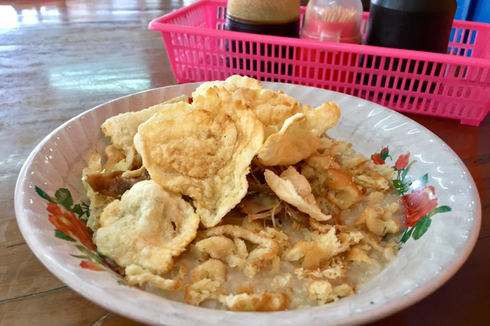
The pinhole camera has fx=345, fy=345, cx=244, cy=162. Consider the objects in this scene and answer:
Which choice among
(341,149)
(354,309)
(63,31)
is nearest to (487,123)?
(341,149)

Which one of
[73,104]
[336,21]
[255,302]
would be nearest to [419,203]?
[255,302]

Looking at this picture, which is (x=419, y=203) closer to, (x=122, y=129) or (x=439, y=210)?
(x=439, y=210)

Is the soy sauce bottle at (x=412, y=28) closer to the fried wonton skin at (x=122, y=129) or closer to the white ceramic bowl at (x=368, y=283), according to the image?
the white ceramic bowl at (x=368, y=283)

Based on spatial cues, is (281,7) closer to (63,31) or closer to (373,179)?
(373,179)

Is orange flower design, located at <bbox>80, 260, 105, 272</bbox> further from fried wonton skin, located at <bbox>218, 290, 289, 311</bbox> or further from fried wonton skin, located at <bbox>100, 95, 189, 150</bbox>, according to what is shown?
fried wonton skin, located at <bbox>100, 95, 189, 150</bbox>

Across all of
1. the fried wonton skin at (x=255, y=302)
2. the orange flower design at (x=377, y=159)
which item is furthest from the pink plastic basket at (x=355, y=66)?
the fried wonton skin at (x=255, y=302)

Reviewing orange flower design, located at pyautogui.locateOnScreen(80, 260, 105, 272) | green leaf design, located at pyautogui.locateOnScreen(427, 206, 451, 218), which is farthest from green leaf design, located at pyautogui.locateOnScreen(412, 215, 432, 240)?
orange flower design, located at pyautogui.locateOnScreen(80, 260, 105, 272)
